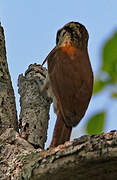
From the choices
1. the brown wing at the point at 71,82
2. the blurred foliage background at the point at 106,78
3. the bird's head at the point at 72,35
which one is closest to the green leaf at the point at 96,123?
the blurred foliage background at the point at 106,78

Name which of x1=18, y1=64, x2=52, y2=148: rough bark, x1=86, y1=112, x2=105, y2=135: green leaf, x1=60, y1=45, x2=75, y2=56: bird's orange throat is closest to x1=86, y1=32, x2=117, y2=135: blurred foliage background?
x1=86, y1=112, x2=105, y2=135: green leaf

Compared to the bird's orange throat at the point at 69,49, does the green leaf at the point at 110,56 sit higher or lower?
lower

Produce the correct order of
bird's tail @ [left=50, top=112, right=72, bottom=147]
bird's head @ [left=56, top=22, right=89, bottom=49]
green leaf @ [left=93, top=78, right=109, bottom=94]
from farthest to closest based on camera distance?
bird's head @ [left=56, top=22, right=89, bottom=49] → bird's tail @ [left=50, top=112, right=72, bottom=147] → green leaf @ [left=93, top=78, right=109, bottom=94]

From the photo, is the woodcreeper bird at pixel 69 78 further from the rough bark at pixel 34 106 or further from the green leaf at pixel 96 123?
the green leaf at pixel 96 123

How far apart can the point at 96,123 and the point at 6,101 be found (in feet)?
7.16

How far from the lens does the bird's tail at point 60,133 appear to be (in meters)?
4.25

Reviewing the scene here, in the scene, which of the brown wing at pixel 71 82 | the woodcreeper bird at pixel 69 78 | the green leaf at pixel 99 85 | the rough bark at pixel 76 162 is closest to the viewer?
the green leaf at pixel 99 85

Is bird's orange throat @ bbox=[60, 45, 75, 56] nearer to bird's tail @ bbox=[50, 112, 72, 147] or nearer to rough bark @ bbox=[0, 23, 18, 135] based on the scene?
rough bark @ bbox=[0, 23, 18, 135]

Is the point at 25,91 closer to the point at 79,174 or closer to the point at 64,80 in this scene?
the point at 64,80

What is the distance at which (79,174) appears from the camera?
3029 mm

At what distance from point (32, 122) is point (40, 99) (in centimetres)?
51

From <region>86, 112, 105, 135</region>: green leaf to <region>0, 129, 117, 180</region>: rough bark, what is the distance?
0.56m

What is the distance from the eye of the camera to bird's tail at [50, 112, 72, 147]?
4.25 meters

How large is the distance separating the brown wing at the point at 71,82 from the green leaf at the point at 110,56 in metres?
2.17
